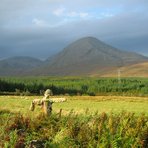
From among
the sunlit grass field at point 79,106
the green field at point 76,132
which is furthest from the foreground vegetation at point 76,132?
the sunlit grass field at point 79,106

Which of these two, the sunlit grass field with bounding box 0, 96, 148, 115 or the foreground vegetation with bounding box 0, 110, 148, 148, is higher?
the foreground vegetation with bounding box 0, 110, 148, 148

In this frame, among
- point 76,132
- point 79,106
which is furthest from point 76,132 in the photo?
point 79,106

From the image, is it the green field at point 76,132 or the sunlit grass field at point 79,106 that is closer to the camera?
the green field at point 76,132

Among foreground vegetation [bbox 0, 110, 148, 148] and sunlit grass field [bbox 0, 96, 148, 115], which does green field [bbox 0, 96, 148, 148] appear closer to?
foreground vegetation [bbox 0, 110, 148, 148]

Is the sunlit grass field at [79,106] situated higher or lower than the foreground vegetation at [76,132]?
lower

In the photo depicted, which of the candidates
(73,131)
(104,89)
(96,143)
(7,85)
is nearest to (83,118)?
(73,131)

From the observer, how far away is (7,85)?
9256cm

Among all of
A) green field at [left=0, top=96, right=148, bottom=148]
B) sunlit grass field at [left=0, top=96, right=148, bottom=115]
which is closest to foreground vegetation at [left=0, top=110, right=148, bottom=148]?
green field at [left=0, top=96, right=148, bottom=148]

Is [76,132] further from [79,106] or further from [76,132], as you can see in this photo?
[79,106]

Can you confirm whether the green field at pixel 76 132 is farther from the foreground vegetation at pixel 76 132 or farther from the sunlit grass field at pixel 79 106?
the sunlit grass field at pixel 79 106

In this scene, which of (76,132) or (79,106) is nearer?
(76,132)

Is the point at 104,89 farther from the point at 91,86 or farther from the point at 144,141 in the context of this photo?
the point at 144,141

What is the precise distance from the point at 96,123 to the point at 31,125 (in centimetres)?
166

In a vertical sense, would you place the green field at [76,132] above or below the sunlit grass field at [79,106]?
above
